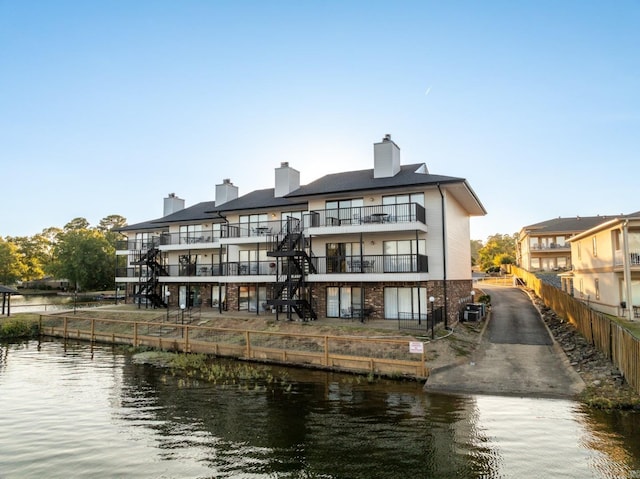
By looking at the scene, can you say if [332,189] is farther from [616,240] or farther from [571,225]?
[571,225]

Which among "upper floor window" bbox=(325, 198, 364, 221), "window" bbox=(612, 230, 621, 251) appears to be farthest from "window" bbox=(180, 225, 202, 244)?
"window" bbox=(612, 230, 621, 251)

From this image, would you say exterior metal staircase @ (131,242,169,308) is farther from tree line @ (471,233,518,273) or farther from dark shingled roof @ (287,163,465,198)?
tree line @ (471,233,518,273)

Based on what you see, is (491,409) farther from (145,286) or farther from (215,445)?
(145,286)

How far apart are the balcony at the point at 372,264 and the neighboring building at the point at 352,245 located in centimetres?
7

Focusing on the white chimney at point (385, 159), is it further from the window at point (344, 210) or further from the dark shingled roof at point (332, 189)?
the window at point (344, 210)

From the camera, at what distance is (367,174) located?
29.2 m

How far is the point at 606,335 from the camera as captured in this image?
53.6ft

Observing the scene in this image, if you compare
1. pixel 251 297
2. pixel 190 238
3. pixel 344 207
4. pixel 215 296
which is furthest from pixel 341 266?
pixel 190 238

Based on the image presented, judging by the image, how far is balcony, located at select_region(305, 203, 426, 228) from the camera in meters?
24.5

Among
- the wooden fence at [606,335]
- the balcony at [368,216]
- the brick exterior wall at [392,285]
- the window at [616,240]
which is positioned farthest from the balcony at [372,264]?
the window at [616,240]

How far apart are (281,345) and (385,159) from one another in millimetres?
14292

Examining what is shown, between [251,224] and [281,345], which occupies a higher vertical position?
[251,224]

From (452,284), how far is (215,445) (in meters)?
19.0

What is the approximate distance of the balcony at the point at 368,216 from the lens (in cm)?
2447
